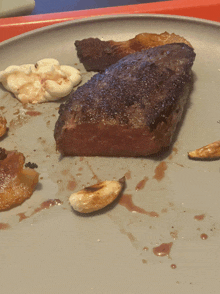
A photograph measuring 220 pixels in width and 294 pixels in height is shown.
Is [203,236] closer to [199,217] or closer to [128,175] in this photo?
[199,217]

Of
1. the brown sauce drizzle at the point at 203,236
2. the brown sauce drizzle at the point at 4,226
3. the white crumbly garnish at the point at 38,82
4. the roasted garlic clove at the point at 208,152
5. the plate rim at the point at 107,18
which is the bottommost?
the brown sauce drizzle at the point at 203,236

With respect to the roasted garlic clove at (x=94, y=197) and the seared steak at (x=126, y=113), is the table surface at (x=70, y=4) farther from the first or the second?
the roasted garlic clove at (x=94, y=197)

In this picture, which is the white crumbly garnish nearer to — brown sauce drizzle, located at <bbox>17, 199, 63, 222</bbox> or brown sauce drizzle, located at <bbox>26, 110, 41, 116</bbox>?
brown sauce drizzle, located at <bbox>26, 110, 41, 116</bbox>

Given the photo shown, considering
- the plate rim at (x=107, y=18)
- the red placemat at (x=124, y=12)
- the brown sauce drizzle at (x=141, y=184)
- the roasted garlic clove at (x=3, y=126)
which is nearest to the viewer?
the brown sauce drizzle at (x=141, y=184)

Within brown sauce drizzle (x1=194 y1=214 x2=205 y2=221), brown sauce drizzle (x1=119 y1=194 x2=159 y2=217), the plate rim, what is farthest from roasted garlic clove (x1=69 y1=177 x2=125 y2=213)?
the plate rim

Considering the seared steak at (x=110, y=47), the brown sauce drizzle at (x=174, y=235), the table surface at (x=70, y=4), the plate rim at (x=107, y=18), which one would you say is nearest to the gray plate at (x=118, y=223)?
the brown sauce drizzle at (x=174, y=235)
